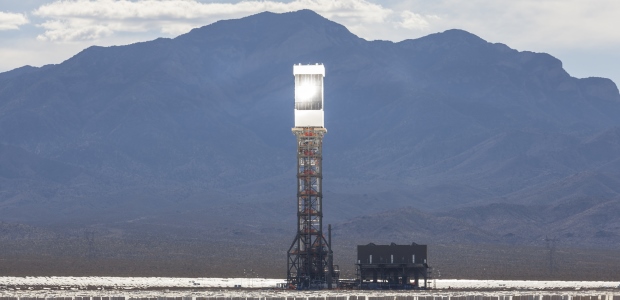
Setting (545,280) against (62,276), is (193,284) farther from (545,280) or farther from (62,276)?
(545,280)

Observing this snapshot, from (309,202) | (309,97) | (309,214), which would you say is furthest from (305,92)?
(309,214)

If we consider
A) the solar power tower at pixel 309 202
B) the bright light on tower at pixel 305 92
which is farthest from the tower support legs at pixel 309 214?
the bright light on tower at pixel 305 92

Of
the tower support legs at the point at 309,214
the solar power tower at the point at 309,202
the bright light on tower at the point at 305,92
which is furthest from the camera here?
the bright light on tower at the point at 305,92

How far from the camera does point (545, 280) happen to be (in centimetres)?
19800

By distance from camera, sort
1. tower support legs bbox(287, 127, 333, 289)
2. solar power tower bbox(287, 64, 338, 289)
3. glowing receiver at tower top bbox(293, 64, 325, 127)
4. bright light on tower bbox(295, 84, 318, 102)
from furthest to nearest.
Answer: bright light on tower bbox(295, 84, 318, 102) < glowing receiver at tower top bbox(293, 64, 325, 127) < tower support legs bbox(287, 127, 333, 289) < solar power tower bbox(287, 64, 338, 289)

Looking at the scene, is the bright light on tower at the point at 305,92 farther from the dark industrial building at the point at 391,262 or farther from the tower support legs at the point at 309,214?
the dark industrial building at the point at 391,262

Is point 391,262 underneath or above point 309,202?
underneath

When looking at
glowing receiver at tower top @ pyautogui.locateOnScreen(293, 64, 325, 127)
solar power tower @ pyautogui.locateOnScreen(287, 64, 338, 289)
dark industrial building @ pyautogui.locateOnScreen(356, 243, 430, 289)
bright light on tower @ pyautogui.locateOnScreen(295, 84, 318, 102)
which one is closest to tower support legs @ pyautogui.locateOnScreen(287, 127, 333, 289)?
solar power tower @ pyautogui.locateOnScreen(287, 64, 338, 289)

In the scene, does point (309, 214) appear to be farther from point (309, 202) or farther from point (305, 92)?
point (305, 92)

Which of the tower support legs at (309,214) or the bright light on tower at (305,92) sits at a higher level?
the bright light on tower at (305,92)

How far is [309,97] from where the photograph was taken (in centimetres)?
15562

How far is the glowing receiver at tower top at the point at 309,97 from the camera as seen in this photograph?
15450 centimetres

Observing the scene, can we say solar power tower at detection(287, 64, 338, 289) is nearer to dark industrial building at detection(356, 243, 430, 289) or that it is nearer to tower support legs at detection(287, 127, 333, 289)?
tower support legs at detection(287, 127, 333, 289)

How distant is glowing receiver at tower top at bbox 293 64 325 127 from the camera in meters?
154
